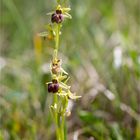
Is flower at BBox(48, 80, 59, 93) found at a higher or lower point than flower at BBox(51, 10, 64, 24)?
lower

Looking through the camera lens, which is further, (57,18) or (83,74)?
(83,74)

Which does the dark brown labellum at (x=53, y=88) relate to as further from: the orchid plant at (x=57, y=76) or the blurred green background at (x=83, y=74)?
the blurred green background at (x=83, y=74)

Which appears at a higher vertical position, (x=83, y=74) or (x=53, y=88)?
(x=83, y=74)

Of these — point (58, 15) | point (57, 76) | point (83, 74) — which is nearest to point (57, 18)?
point (58, 15)

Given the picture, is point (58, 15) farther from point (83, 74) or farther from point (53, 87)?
point (83, 74)

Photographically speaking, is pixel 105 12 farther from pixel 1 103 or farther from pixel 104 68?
pixel 1 103

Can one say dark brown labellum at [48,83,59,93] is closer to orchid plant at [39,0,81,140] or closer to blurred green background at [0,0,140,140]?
orchid plant at [39,0,81,140]

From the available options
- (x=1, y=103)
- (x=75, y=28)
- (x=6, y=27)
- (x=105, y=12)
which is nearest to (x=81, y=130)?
(x=1, y=103)

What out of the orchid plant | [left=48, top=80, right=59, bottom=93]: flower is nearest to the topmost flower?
the orchid plant
